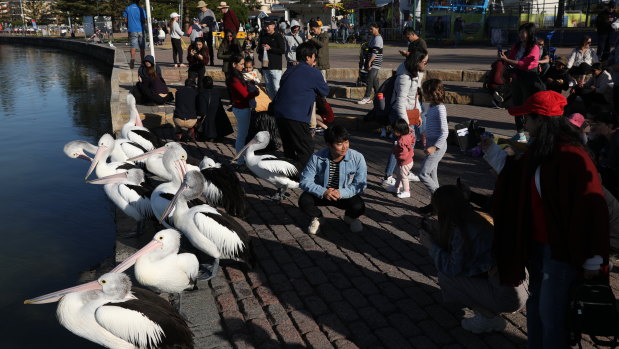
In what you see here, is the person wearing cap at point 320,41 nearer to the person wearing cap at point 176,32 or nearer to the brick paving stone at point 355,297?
the person wearing cap at point 176,32

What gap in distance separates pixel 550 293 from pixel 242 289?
2704 mm

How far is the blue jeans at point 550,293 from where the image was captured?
9.52 feet

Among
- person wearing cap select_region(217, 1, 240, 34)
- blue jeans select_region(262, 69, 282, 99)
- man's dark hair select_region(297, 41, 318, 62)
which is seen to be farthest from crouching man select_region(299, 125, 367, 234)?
person wearing cap select_region(217, 1, 240, 34)

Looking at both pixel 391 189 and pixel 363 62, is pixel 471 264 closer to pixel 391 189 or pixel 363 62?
pixel 391 189

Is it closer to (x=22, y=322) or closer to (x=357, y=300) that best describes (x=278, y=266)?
(x=357, y=300)

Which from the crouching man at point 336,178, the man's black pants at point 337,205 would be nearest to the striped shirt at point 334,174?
the crouching man at point 336,178

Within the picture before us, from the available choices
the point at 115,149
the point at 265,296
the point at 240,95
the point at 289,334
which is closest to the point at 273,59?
the point at 240,95

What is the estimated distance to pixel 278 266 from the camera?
5.15 m

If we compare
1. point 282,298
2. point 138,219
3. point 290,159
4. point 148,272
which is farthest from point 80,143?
point 282,298

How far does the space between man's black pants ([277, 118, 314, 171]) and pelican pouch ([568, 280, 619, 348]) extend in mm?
4426

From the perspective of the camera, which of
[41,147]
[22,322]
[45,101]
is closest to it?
[22,322]

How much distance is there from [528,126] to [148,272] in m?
3.15

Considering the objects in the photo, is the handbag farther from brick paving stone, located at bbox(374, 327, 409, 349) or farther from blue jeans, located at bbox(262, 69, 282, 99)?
blue jeans, located at bbox(262, 69, 282, 99)

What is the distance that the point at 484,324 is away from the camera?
154 inches
